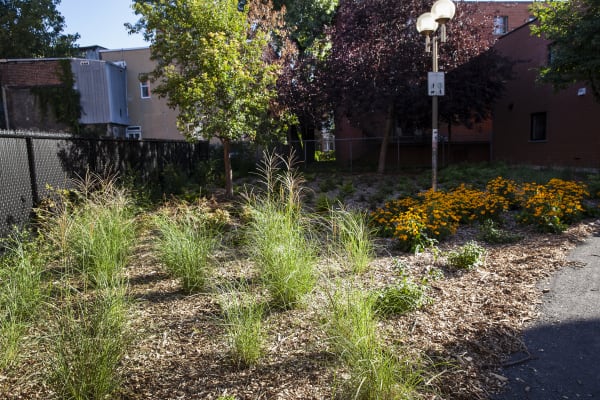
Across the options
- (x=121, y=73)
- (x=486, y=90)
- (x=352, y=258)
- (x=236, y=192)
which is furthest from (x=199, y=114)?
(x=121, y=73)

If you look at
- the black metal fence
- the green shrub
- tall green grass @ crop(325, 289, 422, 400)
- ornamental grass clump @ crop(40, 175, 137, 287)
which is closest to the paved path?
tall green grass @ crop(325, 289, 422, 400)

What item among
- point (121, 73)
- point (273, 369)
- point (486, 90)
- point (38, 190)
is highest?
point (121, 73)

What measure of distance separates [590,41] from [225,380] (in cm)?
1162

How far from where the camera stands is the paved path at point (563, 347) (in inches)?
98.7

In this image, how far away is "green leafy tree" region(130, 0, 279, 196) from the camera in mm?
9484

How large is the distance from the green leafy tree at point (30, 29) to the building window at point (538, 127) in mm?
31768

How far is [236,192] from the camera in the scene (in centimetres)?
1109

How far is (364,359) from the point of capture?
7.40 ft

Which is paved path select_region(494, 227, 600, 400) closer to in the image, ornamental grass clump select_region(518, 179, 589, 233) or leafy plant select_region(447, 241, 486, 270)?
leafy plant select_region(447, 241, 486, 270)

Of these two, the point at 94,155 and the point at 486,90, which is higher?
the point at 486,90

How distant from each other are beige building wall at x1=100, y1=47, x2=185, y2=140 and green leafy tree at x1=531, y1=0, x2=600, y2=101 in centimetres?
2178

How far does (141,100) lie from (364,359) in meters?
28.7

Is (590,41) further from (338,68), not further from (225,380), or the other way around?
(225,380)

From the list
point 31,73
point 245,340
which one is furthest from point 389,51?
point 31,73
